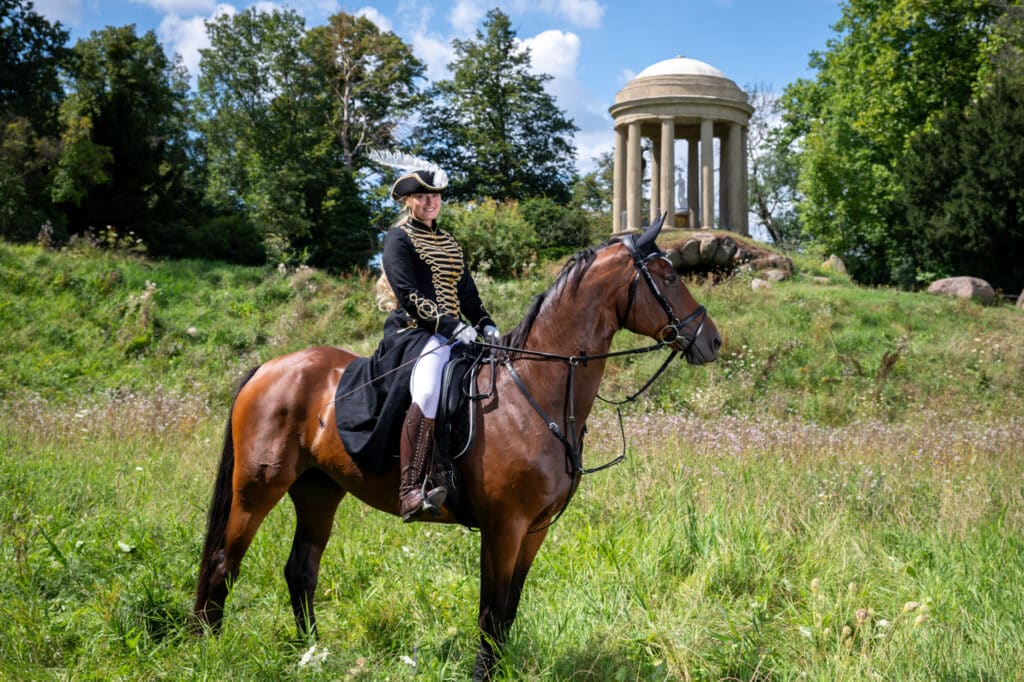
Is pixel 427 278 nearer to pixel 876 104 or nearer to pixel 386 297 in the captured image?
A: pixel 386 297

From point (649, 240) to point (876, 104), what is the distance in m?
29.3

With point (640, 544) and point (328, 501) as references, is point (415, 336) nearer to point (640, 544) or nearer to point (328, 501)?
point (328, 501)

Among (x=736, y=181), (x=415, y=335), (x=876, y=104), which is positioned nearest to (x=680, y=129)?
(x=736, y=181)

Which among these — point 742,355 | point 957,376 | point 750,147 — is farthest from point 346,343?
point 750,147

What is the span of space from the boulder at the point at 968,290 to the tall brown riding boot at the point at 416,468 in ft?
67.4

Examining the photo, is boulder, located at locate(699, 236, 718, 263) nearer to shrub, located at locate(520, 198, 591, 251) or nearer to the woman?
shrub, located at locate(520, 198, 591, 251)

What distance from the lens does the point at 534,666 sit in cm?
399

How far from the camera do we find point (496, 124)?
3978cm

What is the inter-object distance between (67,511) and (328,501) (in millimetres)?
2918

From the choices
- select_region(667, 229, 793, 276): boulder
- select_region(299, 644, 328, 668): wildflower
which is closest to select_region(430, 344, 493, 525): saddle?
select_region(299, 644, 328, 668): wildflower

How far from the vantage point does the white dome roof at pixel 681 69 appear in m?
27.7

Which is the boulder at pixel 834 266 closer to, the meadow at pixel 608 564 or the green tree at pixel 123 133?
the meadow at pixel 608 564

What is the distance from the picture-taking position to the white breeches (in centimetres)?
416

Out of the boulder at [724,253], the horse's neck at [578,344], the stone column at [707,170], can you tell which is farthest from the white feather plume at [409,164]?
the stone column at [707,170]
